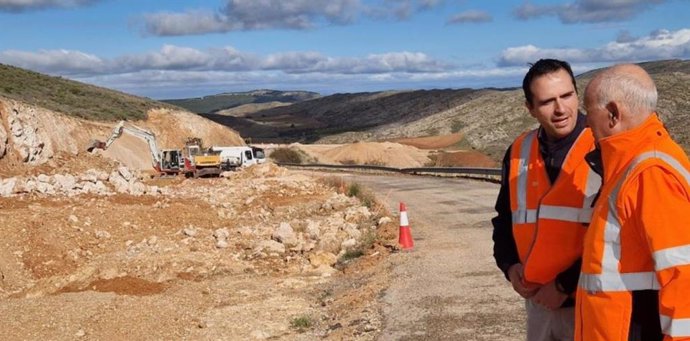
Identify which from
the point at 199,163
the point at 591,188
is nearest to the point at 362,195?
the point at 199,163

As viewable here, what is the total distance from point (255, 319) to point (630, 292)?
798 centimetres

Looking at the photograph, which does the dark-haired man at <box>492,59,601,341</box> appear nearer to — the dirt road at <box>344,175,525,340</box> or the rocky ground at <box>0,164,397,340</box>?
the dirt road at <box>344,175,525,340</box>

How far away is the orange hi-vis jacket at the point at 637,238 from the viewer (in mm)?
2607

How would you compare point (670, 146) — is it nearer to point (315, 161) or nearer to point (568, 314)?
point (568, 314)

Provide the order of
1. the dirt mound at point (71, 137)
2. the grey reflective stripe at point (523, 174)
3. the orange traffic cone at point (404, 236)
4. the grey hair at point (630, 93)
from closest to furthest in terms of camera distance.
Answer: the grey hair at point (630, 93) < the grey reflective stripe at point (523, 174) < the orange traffic cone at point (404, 236) < the dirt mound at point (71, 137)

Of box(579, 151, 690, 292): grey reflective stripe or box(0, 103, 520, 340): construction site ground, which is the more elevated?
box(579, 151, 690, 292): grey reflective stripe

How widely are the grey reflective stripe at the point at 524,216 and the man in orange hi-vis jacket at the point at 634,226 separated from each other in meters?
0.76

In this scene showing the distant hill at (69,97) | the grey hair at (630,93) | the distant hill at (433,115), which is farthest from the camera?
the distant hill at (433,115)

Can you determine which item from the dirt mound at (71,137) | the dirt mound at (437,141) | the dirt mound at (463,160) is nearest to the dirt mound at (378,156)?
the dirt mound at (463,160)

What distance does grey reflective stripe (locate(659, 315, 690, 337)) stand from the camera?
2.61m

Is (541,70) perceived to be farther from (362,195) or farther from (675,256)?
(362,195)

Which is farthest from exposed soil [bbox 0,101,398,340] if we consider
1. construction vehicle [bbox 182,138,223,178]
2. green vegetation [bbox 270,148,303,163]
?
green vegetation [bbox 270,148,303,163]

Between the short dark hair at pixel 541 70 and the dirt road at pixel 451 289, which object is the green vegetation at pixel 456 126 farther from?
the short dark hair at pixel 541 70

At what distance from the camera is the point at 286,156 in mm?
59844
